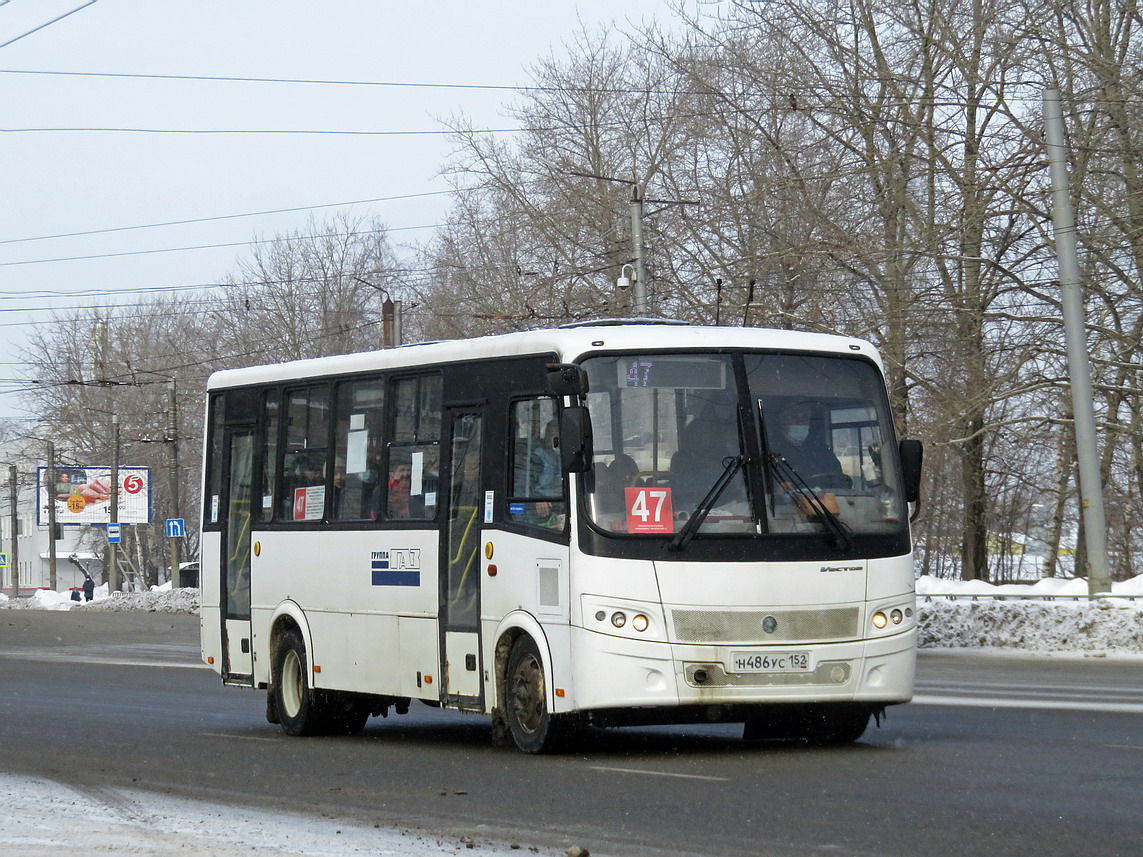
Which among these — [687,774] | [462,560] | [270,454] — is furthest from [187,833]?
[270,454]

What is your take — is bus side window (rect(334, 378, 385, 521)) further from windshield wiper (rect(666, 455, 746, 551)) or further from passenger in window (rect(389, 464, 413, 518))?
windshield wiper (rect(666, 455, 746, 551))

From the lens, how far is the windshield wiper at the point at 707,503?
11484 millimetres

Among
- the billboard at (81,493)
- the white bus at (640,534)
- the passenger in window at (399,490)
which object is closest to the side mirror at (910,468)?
the white bus at (640,534)

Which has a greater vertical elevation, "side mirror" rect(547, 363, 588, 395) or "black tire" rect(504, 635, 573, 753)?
"side mirror" rect(547, 363, 588, 395)

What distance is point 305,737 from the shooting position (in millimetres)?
14852

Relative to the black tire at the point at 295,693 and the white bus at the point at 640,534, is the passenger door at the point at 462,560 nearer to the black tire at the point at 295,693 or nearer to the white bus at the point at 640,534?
the white bus at the point at 640,534

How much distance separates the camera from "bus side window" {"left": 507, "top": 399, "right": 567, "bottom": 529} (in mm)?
11906

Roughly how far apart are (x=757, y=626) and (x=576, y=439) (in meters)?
1.60

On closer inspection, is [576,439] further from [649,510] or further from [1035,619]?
[1035,619]

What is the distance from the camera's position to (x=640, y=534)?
1152 centimetres

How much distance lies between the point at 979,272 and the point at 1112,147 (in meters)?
4.23

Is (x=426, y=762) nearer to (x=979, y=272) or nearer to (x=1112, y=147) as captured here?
(x=1112, y=147)

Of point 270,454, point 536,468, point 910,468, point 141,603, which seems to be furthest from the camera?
point 141,603

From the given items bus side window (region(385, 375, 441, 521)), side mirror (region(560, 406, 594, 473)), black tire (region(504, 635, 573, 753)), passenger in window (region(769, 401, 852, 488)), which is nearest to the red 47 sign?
side mirror (region(560, 406, 594, 473))
